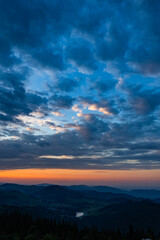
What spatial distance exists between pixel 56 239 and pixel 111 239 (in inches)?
1509

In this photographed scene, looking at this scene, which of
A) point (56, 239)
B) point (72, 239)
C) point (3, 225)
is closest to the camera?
point (56, 239)

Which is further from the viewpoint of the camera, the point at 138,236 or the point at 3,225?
the point at 3,225

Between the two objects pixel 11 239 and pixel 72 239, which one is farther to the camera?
pixel 72 239

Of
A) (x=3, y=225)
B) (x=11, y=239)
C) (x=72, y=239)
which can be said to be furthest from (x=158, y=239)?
(x=3, y=225)

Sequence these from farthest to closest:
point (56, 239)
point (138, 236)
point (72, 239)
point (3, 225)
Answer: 1. point (3, 225)
2. point (138, 236)
3. point (72, 239)
4. point (56, 239)

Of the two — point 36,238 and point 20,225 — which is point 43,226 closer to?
point 20,225

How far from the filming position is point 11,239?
470ft

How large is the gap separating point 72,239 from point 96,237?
59.7 ft

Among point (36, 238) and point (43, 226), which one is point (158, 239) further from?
point (43, 226)

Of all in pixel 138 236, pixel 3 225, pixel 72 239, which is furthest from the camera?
pixel 3 225

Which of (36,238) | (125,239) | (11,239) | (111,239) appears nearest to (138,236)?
(125,239)

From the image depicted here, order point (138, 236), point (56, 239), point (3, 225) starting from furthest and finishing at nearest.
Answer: point (3, 225) < point (138, 236) < point (56, 239)

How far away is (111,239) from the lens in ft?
492

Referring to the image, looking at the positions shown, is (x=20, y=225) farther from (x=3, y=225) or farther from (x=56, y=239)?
(x=56, y=239)
